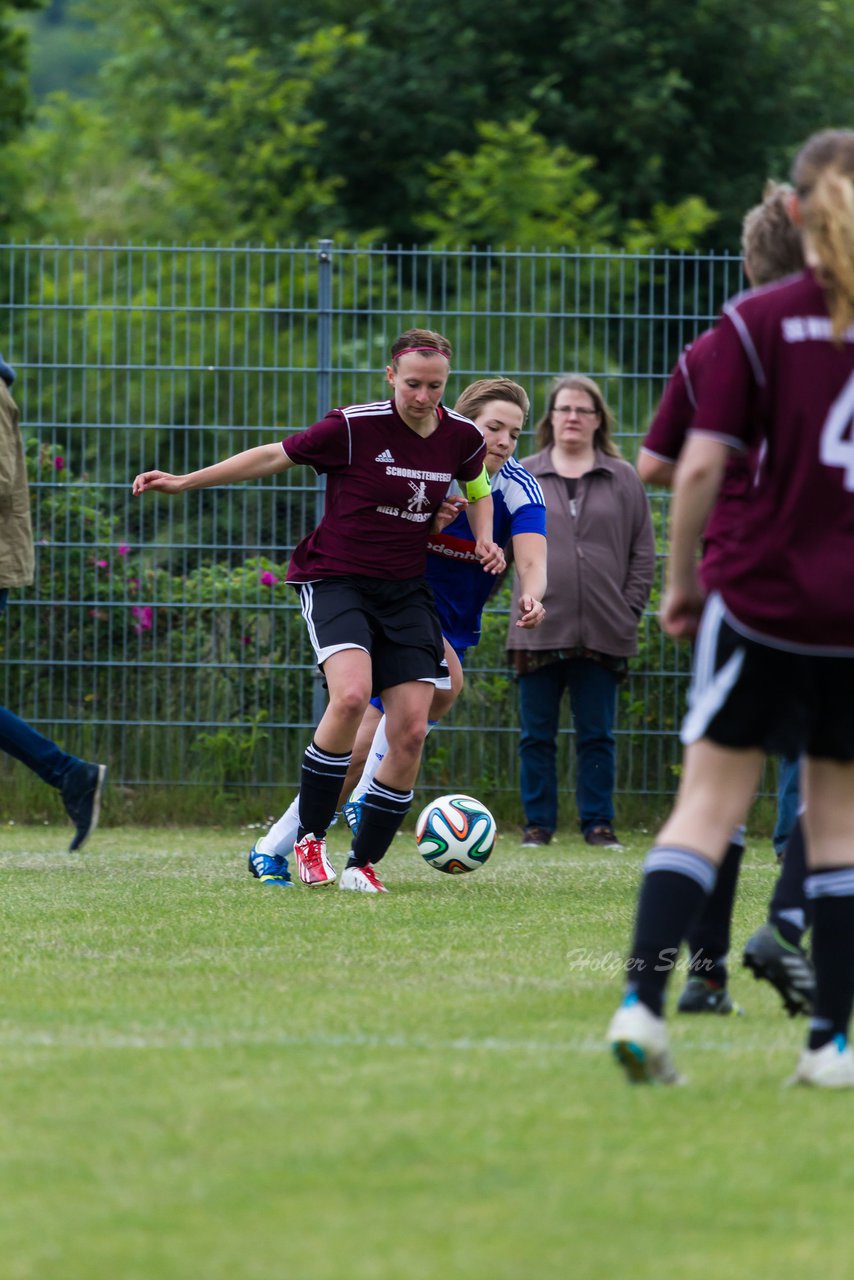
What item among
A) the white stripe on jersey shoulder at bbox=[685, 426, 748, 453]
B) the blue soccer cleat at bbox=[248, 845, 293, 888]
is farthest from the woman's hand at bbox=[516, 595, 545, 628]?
the white stripe on jersey shoulder at bbox=[685, 426, 748, 453]

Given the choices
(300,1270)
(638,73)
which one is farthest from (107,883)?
(638,73)

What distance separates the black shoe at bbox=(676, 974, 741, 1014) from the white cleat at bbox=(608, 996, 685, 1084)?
0.93 meters

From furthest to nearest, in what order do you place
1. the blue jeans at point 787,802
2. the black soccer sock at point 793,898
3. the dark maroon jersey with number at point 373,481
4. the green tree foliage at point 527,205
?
the green tree foliage at point 527,205 → the blue jeans at point 787,802 → the dark maroon jersey with number at point 373,481 → the black soccer sock at point 793,898

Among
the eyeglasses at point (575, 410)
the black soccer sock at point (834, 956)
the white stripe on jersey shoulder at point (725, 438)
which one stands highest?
the eyeglasses at point (575, 410)

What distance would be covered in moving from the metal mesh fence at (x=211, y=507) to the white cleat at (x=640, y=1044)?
614cm

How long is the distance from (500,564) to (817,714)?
3.31 m

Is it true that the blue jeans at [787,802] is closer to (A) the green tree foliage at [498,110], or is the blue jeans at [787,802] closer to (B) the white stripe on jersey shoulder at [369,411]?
(B) the white stripe on jersey shoulder at [369,411]

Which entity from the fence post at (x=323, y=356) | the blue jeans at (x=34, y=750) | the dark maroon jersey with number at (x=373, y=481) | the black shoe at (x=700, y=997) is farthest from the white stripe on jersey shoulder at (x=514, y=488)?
the black shoe at (x=700, y=997)

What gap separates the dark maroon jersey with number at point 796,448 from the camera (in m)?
3.52

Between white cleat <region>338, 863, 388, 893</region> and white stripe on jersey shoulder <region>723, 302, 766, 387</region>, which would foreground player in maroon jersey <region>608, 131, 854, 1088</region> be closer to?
white stripe on jersey shoulder <region>723, 302, 766, 387</region>

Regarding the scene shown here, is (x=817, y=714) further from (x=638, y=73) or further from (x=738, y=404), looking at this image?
(x=638, y=73)

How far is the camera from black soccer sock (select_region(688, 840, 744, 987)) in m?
4.50

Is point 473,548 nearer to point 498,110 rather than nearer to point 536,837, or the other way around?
point 536,837

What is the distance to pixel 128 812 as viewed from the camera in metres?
9.90
